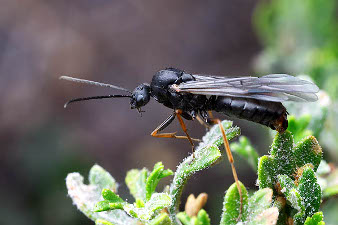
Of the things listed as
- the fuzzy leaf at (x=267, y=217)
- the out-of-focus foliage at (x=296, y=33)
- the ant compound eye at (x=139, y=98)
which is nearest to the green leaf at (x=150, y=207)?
the fuzzy leaf at (x=267, y=217)

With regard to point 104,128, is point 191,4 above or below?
above

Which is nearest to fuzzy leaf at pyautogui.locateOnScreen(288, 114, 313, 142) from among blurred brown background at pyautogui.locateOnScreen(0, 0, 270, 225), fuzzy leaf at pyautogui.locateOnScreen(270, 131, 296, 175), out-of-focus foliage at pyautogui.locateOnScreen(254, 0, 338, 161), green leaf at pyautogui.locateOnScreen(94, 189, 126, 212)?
fuzzy leaf at pyautogui.locateOnScreen(270, 131, 296, 175)

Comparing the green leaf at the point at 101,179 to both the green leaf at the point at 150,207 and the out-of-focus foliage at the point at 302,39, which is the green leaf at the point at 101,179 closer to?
the green leaf at the point at 150,207

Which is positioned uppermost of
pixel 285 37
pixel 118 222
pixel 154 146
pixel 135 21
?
pixel 135 21

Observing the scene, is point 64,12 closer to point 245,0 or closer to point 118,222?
point 245,0

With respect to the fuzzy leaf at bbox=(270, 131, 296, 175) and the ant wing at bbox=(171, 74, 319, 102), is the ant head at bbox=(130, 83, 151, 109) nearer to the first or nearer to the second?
the ant wing at bbox=(171, 74, 319, 102)

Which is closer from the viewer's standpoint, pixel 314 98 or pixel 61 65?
pixel 314 98

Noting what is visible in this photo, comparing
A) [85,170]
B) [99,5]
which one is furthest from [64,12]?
[85,170]

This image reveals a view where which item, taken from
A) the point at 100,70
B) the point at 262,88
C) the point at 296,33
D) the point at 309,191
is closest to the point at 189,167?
the point at 309,191
